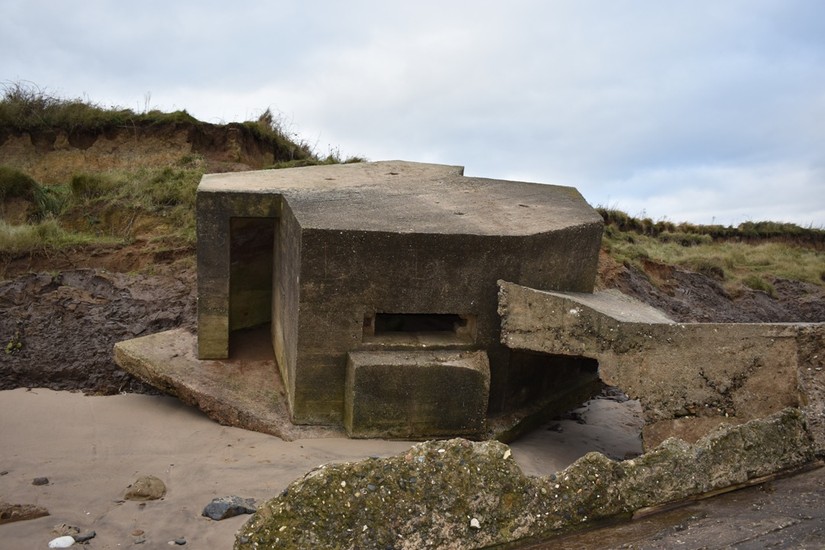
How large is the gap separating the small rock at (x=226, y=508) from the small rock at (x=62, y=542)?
26.6 inches

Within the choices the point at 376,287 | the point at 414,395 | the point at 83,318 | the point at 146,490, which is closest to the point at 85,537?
the point at 146,490

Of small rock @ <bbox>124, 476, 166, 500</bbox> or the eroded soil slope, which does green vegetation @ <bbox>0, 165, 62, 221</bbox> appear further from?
small rock @ <bbox>124, 476, 166, 500</bbox>

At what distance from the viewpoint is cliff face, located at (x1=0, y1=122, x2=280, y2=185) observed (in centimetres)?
1274

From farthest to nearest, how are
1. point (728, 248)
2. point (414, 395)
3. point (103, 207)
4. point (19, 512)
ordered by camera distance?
point (728, 248) → point (103, 207) → point (414, 395) → point (19, 512)

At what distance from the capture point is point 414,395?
5.25m

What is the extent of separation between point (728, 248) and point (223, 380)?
1671 centimetres

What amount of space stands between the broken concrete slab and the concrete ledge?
2.05 meters

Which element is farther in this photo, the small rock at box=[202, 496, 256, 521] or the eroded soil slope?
the eroded soil slope

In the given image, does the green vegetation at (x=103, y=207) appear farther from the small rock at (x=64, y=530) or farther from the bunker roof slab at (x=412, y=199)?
the small rock at (x=64, y=530)

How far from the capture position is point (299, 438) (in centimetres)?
529

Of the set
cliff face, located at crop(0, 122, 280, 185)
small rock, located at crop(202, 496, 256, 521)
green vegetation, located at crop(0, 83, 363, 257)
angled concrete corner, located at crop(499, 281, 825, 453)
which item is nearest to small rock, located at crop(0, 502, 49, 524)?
small rock, located at crop(202, 496, 256, 521)

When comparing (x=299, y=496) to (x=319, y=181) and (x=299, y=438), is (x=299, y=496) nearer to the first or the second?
(x=299, y=438)

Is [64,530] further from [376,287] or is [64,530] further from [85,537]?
[376,287]

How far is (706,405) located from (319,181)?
3865mm
